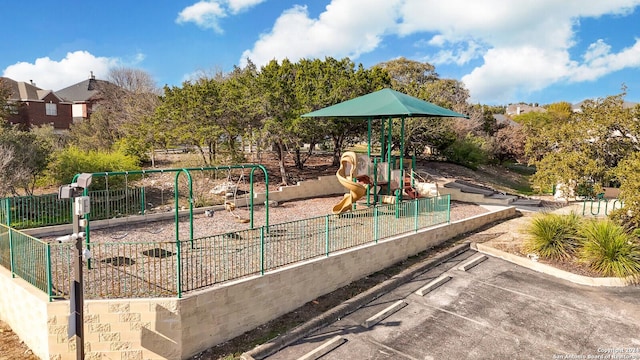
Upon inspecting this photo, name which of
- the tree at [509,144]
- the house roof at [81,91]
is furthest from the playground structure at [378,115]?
the house roof at [81,91]

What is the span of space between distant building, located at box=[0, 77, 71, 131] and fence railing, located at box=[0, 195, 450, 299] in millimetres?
42482

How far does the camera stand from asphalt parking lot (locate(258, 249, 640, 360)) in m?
7.00

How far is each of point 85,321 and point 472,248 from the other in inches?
432

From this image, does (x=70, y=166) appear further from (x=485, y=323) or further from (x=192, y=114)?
(x=485, y=323)

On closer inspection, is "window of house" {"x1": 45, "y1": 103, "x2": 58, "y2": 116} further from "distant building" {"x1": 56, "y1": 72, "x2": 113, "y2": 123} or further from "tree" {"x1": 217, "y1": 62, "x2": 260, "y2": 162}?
"tree" {"x1": 217, "y1": 62, "x2": 260, "y2": 162}

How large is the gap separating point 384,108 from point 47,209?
37.4ft

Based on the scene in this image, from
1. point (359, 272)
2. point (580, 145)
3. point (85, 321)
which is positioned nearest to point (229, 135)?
point (359, 272)

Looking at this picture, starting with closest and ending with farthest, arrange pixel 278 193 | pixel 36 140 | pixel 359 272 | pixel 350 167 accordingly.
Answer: pixel 359 272 < pixel 350 167 < pixel 36 140 < pixel 278 193

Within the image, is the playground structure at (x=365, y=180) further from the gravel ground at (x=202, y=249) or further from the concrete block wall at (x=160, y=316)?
the concrete block wall at (x=160, y=316)

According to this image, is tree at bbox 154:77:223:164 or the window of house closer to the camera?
tree at bbox 154:77:223:164

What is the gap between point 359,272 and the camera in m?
10.1

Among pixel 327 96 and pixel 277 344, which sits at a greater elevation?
pixel 327 96

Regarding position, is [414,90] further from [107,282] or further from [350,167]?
[107,282]

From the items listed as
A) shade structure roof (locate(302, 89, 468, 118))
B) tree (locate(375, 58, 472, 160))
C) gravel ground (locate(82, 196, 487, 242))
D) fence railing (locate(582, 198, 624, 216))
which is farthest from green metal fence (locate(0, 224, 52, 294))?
tree (locate(375, 58, 472, 160))
